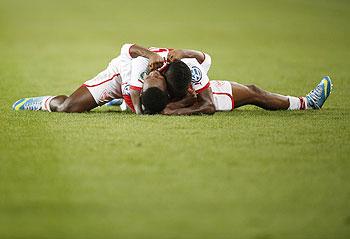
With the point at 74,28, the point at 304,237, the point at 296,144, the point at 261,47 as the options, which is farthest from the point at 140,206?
the point at 74,28

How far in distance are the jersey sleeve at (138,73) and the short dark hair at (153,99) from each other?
172 millimetres

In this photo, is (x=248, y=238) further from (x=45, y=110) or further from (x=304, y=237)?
(x=45, y=110)

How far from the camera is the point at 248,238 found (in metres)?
4.95

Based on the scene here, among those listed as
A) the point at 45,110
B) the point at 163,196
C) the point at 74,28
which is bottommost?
the point at 74,28

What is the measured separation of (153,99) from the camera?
908cm

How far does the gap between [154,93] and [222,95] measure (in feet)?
3.54

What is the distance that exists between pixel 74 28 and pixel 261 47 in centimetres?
643

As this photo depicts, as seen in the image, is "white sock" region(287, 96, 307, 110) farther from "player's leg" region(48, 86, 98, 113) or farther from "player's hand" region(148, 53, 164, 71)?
"player's leg" region(48, 86, 98, 113)

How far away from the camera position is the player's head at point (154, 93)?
29.5 ft

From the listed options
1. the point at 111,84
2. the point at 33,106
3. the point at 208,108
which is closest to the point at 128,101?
the point at 111,84

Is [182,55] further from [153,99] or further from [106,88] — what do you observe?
[106,88]

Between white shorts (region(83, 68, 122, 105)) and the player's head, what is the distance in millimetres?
725

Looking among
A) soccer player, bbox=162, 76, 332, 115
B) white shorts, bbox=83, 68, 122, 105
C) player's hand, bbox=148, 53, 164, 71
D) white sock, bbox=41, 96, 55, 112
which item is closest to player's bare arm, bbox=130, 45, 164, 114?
player's hand, bbox=148, 53, 164, 71

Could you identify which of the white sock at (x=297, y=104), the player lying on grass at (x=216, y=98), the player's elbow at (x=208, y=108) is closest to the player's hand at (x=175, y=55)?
the player lying on grass at (x=216, y=98)
